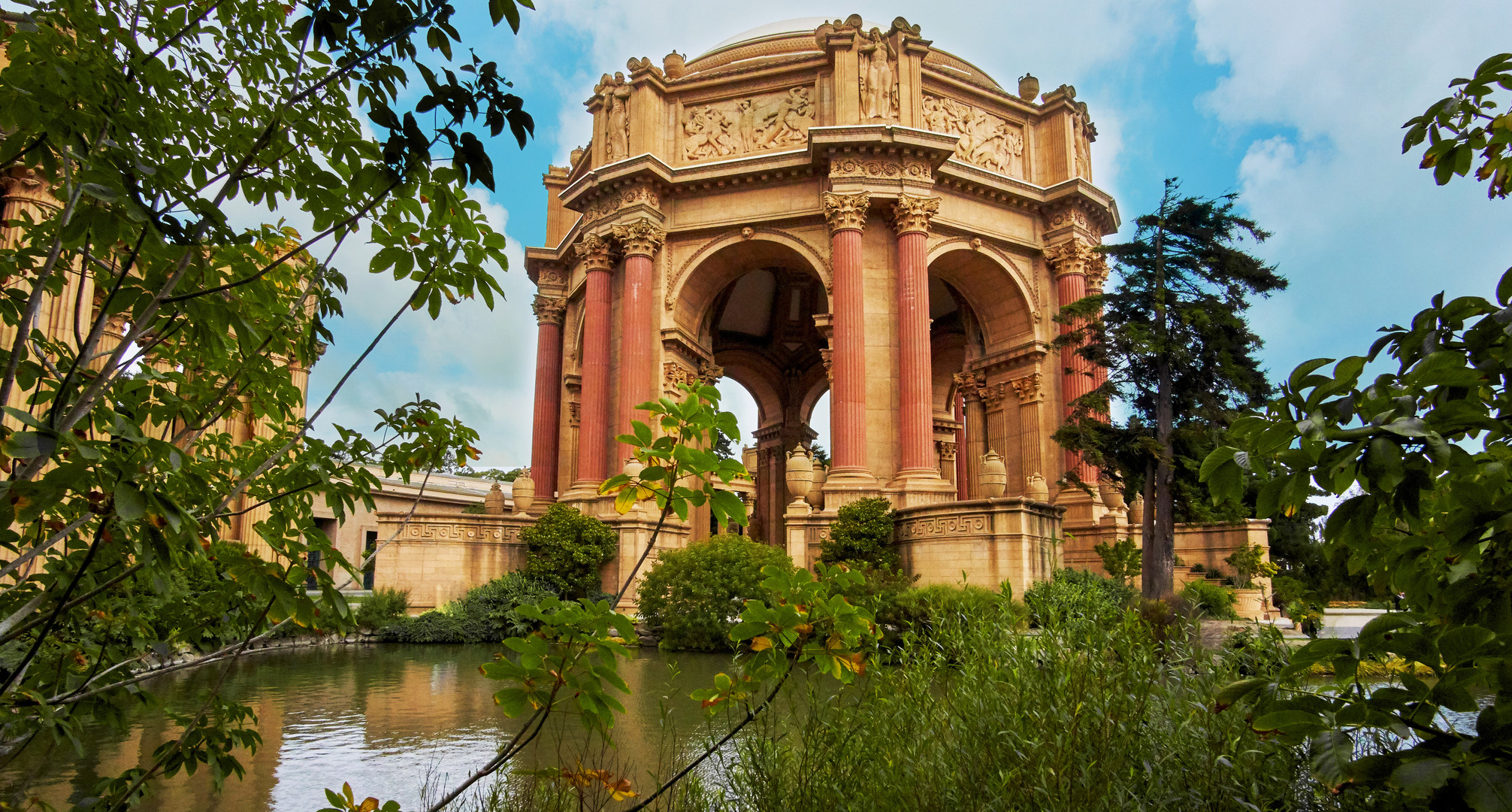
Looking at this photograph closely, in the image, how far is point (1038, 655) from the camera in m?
4.09

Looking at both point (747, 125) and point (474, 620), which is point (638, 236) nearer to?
point (747, 125)

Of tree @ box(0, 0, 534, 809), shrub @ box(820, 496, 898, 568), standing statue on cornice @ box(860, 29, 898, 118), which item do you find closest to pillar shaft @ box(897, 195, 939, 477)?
shrub @ box(820, 496, 898, 568)

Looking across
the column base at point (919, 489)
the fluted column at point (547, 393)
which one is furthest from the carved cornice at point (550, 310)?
the column base at point (919, 489)

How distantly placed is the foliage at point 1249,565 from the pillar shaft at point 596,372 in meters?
16.9

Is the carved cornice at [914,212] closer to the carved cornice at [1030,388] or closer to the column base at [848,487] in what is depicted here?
the carved cornice at [1030,388]

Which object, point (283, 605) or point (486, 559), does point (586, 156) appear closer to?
point (486, 559)

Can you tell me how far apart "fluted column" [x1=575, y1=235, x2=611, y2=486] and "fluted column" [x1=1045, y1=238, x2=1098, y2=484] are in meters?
13.8

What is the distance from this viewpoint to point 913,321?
76.4ft

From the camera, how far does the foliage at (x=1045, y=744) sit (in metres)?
3.31

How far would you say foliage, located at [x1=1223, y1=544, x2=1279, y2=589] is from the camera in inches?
777

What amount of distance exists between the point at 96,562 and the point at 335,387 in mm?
863

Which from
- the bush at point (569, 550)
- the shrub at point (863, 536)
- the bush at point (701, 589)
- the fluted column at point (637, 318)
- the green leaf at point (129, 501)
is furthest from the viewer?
the fluted column at point (637, 318)

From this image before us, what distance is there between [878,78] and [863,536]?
13302mm

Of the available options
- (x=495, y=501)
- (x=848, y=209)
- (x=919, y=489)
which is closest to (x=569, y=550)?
(x=495, y=501)
